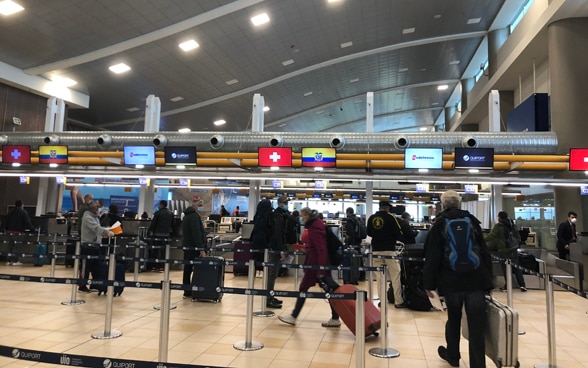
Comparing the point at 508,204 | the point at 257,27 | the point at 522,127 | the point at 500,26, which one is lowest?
the point at 508,204

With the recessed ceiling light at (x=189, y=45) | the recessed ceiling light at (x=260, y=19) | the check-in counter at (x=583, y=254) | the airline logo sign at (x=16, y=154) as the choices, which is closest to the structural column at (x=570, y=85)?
the check-in counter at (x=583, y=254)

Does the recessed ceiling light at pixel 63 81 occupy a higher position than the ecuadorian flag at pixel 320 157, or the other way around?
the recessed ceiling light at pixel 63 81

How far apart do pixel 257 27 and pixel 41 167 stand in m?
8.34

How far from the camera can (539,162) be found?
9523 mm

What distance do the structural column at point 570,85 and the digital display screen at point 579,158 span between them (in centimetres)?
82

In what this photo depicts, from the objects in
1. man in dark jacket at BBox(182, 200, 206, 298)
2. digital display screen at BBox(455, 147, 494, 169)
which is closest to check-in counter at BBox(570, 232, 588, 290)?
digital display screen at BBox(455, 147, 494, 169)

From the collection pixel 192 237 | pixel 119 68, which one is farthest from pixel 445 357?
pixel 119 68

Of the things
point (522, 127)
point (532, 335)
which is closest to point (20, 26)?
point (532, 335)

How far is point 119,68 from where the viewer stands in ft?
43.8

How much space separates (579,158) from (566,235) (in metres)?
1.81

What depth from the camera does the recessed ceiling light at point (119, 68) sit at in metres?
13.1

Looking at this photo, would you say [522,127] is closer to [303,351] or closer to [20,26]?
[303,351]

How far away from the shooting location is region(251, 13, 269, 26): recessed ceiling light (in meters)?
11.8

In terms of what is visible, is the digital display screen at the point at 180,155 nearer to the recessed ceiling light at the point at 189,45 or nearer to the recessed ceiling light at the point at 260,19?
the recessed ceiling light at the point at 189,45
